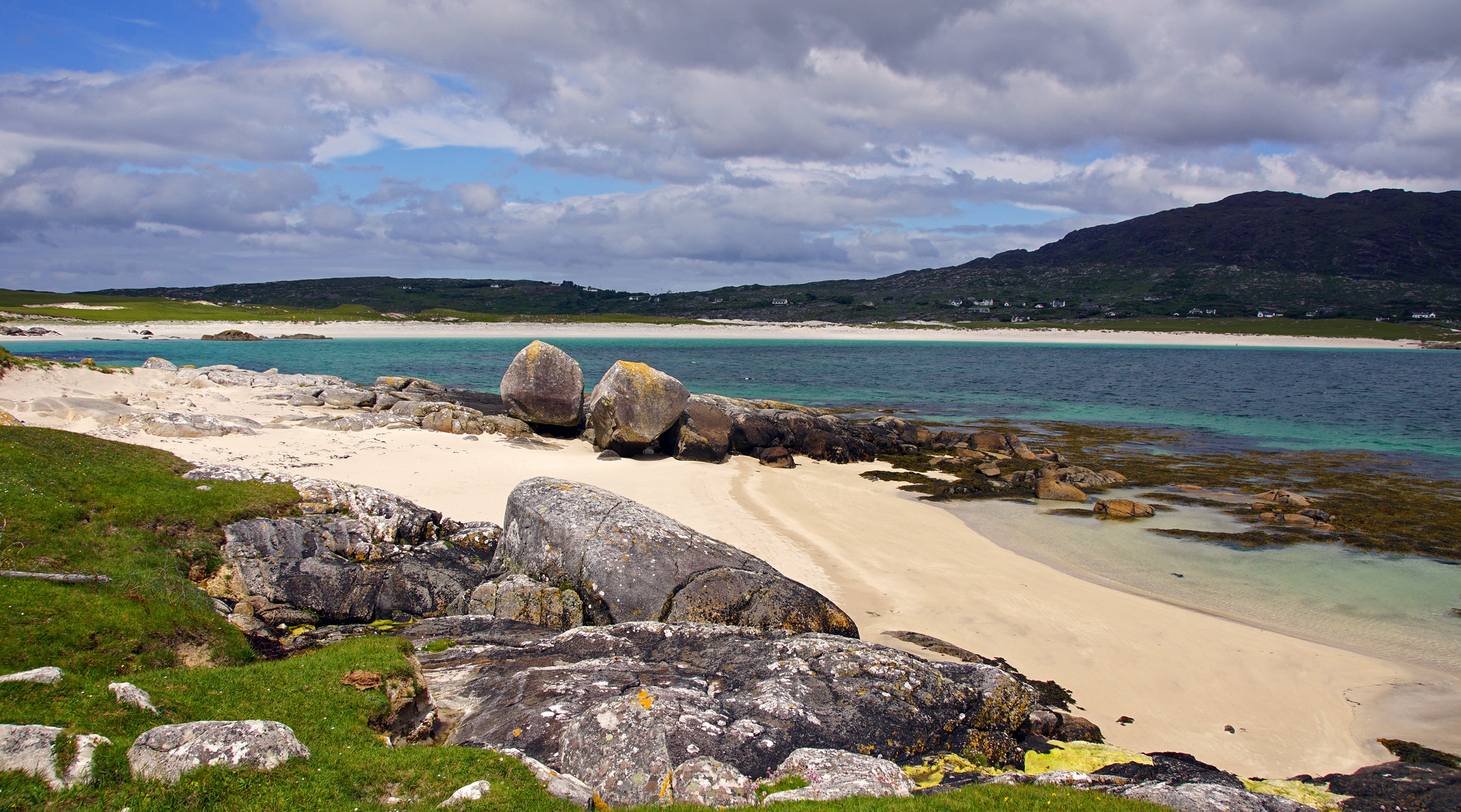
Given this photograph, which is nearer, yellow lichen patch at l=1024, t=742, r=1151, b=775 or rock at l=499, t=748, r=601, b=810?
rock at l=499, t=748, r=601, b=810

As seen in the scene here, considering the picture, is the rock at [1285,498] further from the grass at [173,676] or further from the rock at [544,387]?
the rock at [544,387]

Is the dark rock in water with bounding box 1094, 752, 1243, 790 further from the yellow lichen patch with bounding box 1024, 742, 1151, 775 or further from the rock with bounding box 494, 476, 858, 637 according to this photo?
the rock with bounding box 494, 476, 858, 637

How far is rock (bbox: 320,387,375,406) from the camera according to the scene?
27906 mm

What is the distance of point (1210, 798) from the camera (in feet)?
19.2

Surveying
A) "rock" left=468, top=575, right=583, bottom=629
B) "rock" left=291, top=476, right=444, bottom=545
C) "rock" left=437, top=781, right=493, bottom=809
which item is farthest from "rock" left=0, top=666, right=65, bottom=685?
"rock" left=291, top=476, right=444, bottom=545

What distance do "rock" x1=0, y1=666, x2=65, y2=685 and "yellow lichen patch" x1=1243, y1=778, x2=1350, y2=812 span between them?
33.4ft

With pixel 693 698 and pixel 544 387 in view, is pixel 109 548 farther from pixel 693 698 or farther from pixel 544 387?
pixel 544 387

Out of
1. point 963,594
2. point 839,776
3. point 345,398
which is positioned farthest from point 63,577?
point 345,398

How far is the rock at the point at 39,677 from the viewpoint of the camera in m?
5.22

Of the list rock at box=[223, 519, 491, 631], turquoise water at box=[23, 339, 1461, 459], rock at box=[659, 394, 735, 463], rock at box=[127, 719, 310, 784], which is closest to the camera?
rock at box=[127, 719, 310, 784]

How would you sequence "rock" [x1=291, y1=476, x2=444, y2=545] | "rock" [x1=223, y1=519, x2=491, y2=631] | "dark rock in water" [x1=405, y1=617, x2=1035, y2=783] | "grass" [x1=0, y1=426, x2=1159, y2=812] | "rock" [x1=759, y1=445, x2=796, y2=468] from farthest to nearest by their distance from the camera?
1. "rock" [x1=759, y1=445, x2=796, y2=468]
2. "rock" [x1=291, y1=476, x2=444, y2=545]
3. "rock" [x1=223, y1=519, x2=491, y2=631]
4. "dark rock in water" [x1=405, y1=617, x2=1035, y2=783]
5. "grass" [x1=0, y1=426, x2=1159, y2=812]

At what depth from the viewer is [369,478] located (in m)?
16.3

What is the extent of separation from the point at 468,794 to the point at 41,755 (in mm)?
2583

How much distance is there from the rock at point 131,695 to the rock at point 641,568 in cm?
524
